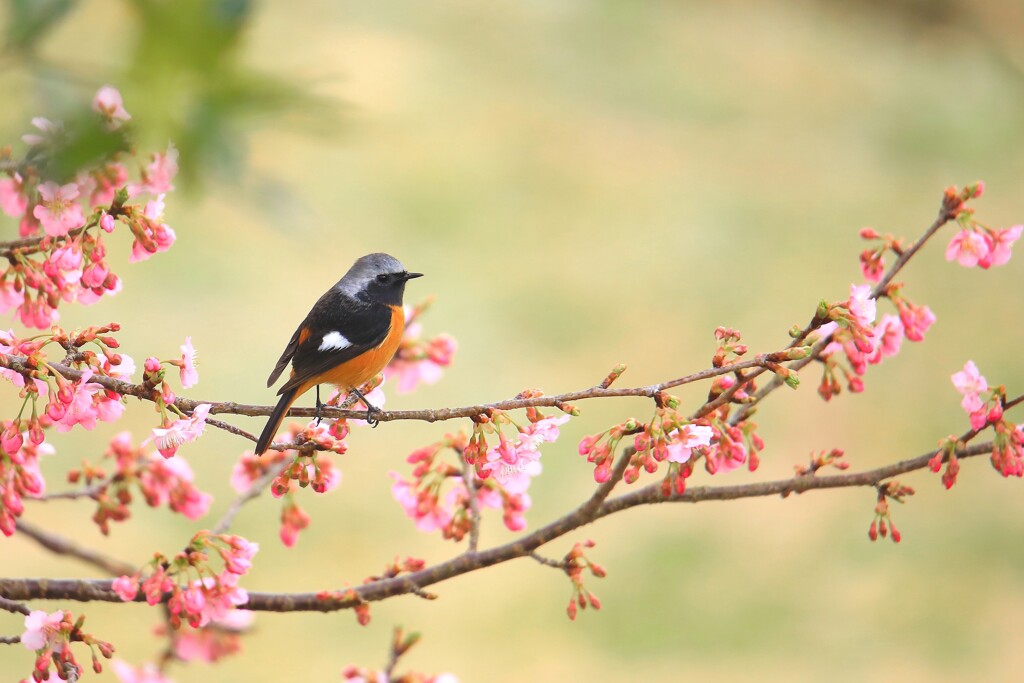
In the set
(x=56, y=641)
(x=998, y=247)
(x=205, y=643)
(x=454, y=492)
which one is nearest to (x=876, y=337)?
(x=998, y=247)

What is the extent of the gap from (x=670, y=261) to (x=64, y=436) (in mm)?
3490

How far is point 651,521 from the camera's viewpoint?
5344mm

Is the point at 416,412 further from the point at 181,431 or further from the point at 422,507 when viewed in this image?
the point at 422,507

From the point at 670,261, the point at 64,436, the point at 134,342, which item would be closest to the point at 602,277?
the point at 670,261

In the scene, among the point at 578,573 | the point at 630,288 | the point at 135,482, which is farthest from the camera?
the point at 630,288

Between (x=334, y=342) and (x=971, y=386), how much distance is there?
892 mm

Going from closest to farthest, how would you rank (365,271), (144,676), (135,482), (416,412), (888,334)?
1. (416,412)
2. (888,334)
3. (135,482)
4. (365,271)
5. (144,676)

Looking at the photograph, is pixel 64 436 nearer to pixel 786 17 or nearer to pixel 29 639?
pixel 29 639

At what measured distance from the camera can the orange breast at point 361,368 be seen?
5.71 ft

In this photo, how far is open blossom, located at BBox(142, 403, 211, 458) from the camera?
1.24m

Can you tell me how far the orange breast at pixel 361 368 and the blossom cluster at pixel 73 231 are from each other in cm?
37

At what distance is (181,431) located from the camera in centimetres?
127

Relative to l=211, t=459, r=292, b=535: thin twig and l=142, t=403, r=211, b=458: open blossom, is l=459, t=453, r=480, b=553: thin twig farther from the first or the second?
l=142, t=403, r=211, b=458: open blossom

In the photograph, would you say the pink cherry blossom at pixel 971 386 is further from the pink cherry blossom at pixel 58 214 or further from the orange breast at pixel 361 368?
the pink cherry blossom at pixel 58 214
